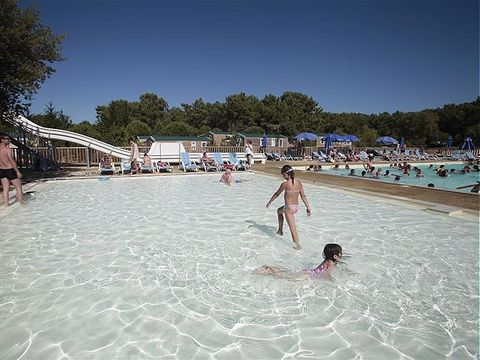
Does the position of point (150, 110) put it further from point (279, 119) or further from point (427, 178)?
point (427, 178)

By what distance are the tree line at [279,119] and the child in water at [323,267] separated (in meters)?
42.7

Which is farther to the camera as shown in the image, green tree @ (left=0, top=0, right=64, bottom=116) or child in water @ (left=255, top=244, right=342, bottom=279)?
green tree @ (left=0, top=0, right=64, bottom=116)

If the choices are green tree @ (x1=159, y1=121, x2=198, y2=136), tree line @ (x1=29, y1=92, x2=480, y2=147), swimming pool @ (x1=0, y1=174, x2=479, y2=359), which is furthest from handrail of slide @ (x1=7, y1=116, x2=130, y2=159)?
green tree @ (x1=159, y1=121, x2=198, y2=136)

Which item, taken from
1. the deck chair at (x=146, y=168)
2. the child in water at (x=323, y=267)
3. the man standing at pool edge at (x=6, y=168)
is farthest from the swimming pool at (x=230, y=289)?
the deck chair at (x=146, y=168)

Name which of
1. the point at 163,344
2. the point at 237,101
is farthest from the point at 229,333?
the point at 237,101

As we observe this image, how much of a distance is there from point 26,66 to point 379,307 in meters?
13.7

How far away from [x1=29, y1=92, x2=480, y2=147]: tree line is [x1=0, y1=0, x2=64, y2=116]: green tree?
30.9 metres

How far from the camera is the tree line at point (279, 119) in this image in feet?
Answer: 164

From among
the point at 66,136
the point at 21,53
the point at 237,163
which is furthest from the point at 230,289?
the point at 66,136

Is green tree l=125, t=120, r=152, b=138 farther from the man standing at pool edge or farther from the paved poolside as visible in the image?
the paved poolside

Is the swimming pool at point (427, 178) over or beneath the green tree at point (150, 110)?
beneath

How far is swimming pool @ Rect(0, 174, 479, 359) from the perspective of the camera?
3.14m

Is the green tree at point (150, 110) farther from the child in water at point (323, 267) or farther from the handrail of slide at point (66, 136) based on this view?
the child in water at point (323, 267)

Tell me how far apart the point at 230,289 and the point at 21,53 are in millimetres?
12562
